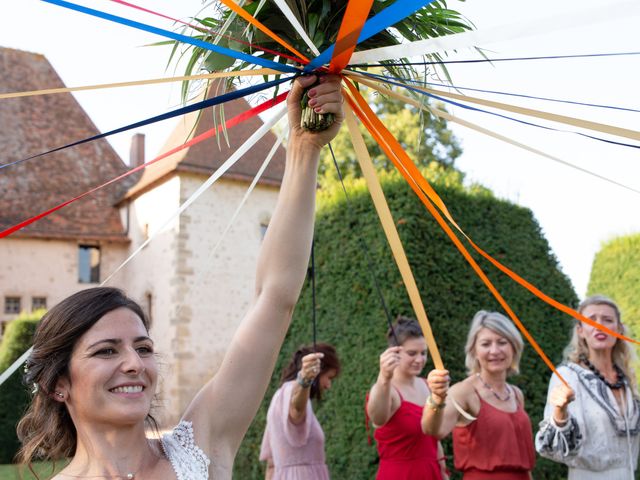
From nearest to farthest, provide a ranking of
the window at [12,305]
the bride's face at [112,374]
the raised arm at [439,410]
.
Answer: the bride's face at [112,374], the raised arm at [439,410], the window at [12,305]

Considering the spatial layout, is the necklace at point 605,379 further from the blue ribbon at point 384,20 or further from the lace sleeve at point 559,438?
the blue ribbon at point 384,20

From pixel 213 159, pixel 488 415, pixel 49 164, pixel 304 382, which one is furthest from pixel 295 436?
pixel 49 164

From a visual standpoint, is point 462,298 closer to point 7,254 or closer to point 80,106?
point 7,254

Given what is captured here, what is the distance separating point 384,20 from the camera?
1.88m

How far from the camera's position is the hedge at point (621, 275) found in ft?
31.8

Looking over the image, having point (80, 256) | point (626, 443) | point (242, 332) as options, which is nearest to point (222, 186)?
point (80, 256)

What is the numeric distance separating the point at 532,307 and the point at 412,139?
16.6 meters

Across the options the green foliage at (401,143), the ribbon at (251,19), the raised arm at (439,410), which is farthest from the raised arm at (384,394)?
the green foliage at (401,143)

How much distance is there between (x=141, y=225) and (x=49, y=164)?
403cm

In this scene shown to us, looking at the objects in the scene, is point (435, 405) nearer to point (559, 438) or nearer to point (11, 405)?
point (559, 438)

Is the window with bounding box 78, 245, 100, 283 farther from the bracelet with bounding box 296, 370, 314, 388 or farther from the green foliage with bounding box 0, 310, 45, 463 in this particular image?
the bracelet with bounding box 296, 370, 314, 388

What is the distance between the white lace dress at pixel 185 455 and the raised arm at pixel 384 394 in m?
2.43

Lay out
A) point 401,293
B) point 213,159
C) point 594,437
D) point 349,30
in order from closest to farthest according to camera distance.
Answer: point 349,30
point 594,437
point 401,293
point 213,159

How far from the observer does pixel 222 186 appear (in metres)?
21.7
